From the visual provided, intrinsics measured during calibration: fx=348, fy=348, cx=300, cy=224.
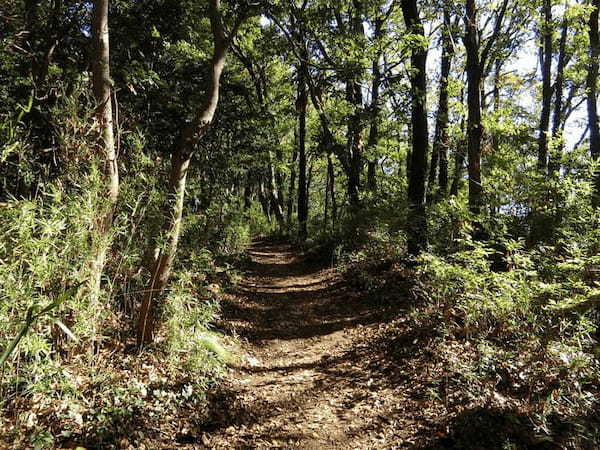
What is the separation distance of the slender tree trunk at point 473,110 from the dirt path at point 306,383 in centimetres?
348

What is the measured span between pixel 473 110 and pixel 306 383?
7.04 m

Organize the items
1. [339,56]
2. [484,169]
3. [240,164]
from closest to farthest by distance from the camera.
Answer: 1. [339,56]
2. [484,169]
3. [240,164]

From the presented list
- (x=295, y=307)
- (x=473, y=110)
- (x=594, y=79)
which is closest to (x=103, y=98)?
(x=295, y=307)

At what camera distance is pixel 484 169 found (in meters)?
9.94

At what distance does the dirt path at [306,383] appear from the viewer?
11.8 ft

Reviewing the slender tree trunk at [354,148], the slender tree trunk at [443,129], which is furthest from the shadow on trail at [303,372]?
the slender tree trunk at [443,129]

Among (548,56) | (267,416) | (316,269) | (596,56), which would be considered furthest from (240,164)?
(548,56)

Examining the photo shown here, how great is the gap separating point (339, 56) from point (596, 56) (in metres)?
7.34

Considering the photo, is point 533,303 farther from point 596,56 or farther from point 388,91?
point 596,56

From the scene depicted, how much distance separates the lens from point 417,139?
8.16m

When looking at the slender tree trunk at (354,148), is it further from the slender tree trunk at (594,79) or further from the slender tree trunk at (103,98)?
the slender tree trunk at (103,98)

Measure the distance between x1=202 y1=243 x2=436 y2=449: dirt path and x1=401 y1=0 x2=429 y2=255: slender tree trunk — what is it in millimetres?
2033

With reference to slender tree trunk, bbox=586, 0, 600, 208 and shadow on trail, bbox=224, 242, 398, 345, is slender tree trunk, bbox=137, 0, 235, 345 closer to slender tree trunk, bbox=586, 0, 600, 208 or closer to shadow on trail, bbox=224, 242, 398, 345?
shadow on trail, bbox=224, 242, 398, 345

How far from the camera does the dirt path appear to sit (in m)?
3.59
